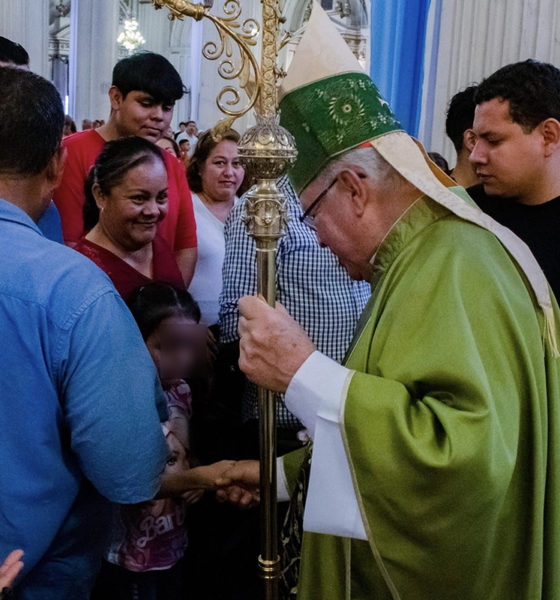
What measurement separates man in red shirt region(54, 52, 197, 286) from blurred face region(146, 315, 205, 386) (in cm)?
83

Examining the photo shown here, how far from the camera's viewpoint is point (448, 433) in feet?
4.00

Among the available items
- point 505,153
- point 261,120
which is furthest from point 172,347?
point 505,153

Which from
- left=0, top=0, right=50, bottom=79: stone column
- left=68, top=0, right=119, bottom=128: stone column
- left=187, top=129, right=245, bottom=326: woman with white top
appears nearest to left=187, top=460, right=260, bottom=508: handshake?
left=187, top=129, right=245, bottom=326: woman with white top

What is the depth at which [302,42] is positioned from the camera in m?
1.55

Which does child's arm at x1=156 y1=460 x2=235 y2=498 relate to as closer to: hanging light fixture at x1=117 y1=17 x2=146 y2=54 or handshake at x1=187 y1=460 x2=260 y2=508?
handshake at x1=187 y1=460 x2=260 y2=508

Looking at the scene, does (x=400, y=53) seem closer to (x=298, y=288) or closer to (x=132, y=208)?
(x=298, y=288)

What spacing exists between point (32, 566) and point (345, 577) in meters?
0.58

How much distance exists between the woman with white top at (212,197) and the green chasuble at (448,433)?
5.53ft

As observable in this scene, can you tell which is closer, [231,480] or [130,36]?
[231,480]

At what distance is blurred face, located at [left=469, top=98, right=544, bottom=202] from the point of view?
Result: 2326 millimetres

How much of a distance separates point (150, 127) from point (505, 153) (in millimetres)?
1380

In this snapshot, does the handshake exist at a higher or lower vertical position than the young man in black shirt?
lower

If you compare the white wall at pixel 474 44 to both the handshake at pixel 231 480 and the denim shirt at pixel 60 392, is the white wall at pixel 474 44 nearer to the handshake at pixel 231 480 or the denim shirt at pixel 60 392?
the handshake at pixel 231 480

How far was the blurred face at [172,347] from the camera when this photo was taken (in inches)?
80.6
